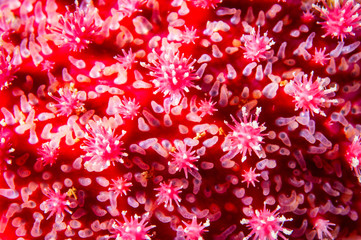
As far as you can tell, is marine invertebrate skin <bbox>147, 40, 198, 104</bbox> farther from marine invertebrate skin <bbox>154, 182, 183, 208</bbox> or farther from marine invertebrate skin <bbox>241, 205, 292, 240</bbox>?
marine invertebrate skin <bbox>241, 205, 292, 240</bbox>

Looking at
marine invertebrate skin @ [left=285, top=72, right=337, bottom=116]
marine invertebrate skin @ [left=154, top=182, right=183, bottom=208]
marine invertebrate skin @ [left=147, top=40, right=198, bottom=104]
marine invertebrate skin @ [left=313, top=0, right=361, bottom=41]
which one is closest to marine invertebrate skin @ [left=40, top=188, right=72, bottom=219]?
marine invertebrate skin @ [left=154, top=182, right=183, bottom=208]

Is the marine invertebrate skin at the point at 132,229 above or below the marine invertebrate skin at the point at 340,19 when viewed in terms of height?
below

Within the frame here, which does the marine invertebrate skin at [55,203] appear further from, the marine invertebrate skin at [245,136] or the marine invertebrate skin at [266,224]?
the marine invertebrate skin at [266,224]

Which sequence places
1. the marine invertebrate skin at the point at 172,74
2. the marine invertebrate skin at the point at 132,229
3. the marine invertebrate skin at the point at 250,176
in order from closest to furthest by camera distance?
the marine invertebrate skin at the point at 172,74 → the marine invertebrate skin at the point at 132,229 → the marine invertebrate skin at the point at 250,176

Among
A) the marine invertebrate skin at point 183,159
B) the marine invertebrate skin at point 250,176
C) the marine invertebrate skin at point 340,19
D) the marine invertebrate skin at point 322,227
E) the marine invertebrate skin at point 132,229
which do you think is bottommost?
the marine invertebrate skin at point 322,227

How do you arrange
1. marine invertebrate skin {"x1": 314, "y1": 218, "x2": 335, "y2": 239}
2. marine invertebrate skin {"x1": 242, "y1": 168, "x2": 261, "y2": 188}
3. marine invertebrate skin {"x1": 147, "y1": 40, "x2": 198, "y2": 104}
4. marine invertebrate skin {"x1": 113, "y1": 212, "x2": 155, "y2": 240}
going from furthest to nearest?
marine invertebrate skin {"x1": 314, "y1": 218, "x2": 335, "y2": 239}, marine invertebrate skin {"x1": 242, "y1": 168, "x2": 261, "y2": 188}, marine invertebrate skin {"x1": 113, "y1": 212, "x2": 155, "y2": 240}, marine invertebrate skin {"x1": 147, "y1": 40, "x2": 198, "y2": 104}

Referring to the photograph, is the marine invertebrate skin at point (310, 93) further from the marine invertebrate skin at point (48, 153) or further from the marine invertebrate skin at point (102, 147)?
the marine invertebrate skin at point (48, 153)

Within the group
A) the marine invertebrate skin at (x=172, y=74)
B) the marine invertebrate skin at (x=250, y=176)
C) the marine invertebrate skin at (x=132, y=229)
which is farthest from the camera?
the marine invertebrate skin at (x=250, y=176)

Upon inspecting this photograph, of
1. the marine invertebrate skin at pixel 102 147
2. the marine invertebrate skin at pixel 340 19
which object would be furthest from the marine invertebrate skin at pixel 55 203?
the marine invertebrate skin at pixel 340 19

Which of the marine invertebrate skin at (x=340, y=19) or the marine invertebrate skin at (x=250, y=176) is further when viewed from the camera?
the marine invertebrate skin at (x=340, y=19)

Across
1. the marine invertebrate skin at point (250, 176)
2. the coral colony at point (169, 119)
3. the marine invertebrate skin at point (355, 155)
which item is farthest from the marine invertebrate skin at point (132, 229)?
the marine invertebrate skin at point (355, 155)
